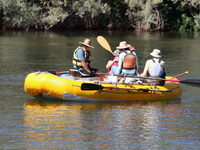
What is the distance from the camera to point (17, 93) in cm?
1336

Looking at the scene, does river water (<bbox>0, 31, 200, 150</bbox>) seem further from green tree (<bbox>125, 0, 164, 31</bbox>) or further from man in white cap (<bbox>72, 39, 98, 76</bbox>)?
green tree (<bbox>125, 0, 164, 31</bbox>)

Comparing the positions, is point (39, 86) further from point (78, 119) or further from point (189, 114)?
point (189, 114)

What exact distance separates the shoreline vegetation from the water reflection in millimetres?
24487

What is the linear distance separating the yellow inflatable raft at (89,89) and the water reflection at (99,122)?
19cm

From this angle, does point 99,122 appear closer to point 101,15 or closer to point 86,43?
point 86,43

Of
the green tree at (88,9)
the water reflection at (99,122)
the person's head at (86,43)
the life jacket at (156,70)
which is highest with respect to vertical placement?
the green tree at (88,9)

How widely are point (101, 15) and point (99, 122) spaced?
29102 millimetres

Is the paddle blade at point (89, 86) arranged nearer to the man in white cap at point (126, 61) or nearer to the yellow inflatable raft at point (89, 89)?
the yellow inflatable raft at point (89, 89)

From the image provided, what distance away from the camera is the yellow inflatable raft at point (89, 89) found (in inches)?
479

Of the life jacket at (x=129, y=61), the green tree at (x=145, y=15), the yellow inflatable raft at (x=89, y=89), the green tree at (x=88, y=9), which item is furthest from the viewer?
the green tree at (x=145, y=15)

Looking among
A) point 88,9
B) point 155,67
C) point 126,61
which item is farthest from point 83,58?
point 88,9

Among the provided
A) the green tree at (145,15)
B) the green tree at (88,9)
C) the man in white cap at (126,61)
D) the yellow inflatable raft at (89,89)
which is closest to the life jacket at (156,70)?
the yellow inflatable raft at (89,89)

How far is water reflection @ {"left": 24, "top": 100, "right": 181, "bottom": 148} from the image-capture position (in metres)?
9.47

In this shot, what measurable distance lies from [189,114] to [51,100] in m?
3.23
